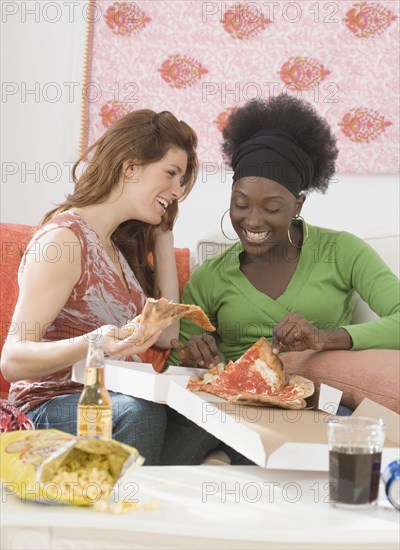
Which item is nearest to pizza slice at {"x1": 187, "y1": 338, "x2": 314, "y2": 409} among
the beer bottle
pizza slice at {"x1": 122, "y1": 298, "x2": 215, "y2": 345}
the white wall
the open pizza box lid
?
the open pizza box lid

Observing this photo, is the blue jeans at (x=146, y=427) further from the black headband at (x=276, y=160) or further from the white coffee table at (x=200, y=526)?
the black headband at (x=276, y=160)

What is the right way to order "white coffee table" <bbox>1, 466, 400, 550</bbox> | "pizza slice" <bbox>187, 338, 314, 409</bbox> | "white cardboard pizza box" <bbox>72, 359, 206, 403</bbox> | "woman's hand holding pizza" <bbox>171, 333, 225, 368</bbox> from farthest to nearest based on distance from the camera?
"woman's hand holding pizza" <bbox>171, 333, 225, 368</bbox> → "pizza slice" <bbox>187, 338, 314, 409</bbox> → "white cardboard pizza box" <bbox>72, 359, 206, 403</bbox> → "white coffee table" <bbox>1, 466, 400, 550</bbox>

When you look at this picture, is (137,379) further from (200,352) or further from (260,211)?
(260,211)

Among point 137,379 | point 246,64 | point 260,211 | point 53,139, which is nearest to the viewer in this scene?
point 137,379

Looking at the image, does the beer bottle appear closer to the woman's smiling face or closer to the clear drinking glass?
the clear drinking glass

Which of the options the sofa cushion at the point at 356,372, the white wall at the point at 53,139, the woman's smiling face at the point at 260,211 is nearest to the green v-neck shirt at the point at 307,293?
the woman's smiling face at the point at 260,211

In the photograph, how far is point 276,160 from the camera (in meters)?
2.24

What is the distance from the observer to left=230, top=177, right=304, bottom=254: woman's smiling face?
2203 millimetres

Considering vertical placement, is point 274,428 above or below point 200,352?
below

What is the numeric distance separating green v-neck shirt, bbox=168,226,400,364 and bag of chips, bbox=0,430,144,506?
1.00 meters

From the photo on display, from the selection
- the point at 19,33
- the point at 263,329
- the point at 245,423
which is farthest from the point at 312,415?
the point at 19,33

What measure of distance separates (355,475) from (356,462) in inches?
0.8

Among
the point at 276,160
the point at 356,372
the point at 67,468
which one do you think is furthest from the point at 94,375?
the point at 276,160

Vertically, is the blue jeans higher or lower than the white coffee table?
higher
